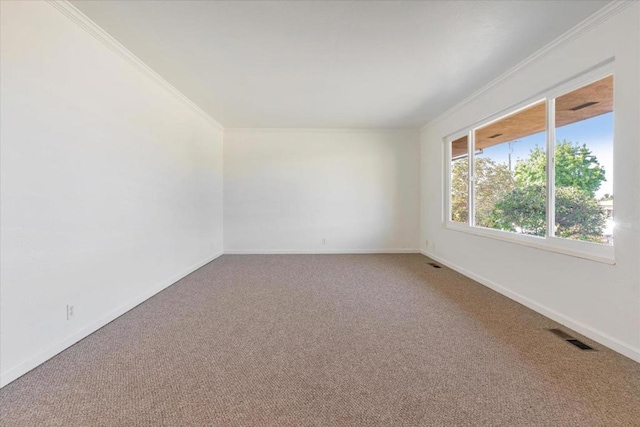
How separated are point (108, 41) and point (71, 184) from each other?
1371mm

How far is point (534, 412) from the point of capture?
4.72 feet

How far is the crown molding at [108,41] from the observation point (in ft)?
6.64

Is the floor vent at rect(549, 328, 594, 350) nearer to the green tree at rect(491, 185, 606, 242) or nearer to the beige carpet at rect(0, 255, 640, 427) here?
the beige carpet at rect(0, 255, 640, 427)

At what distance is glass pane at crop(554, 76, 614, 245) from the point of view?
Result: 2.19 meters

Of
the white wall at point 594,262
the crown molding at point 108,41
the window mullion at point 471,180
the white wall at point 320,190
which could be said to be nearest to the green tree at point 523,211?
the white wall at point 594,262

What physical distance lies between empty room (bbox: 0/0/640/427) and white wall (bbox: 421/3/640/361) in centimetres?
2

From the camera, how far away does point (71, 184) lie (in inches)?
83.4

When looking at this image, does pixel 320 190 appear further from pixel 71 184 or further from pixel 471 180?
pixel 71 184

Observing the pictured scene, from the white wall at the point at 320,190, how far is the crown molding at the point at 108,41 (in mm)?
2172

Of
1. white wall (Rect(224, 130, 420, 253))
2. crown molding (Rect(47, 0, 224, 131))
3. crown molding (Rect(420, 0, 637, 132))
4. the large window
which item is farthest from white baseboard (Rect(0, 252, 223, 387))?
crown molding (Rect(420, 0, 637, 132))

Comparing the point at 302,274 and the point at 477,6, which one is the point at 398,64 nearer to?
the point at 477,6

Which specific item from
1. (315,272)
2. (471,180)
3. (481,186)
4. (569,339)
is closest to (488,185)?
(481,186)

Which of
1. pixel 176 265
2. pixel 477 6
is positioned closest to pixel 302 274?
pixel 176 265

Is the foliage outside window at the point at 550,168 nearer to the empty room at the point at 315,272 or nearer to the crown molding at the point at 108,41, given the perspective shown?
the empty room at the point at 315,272
